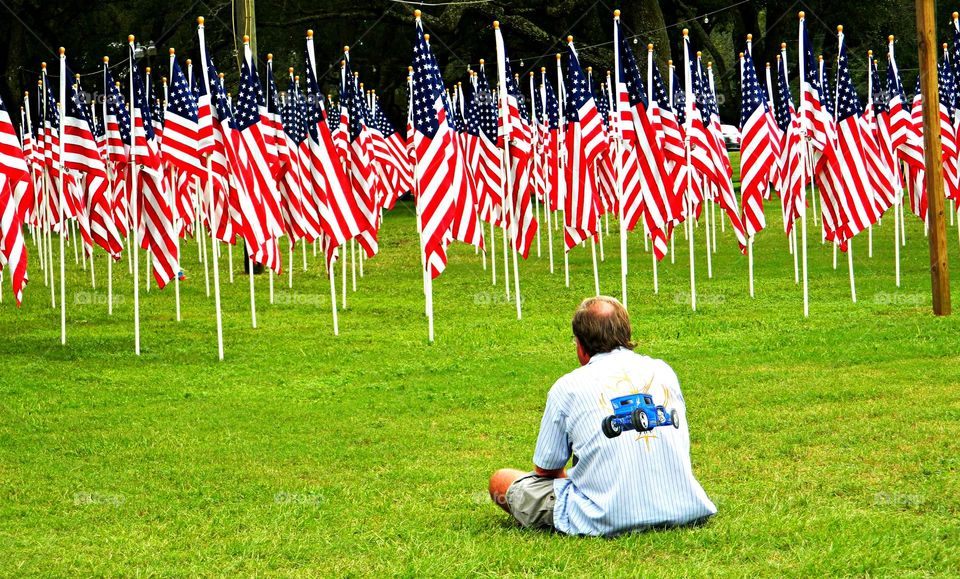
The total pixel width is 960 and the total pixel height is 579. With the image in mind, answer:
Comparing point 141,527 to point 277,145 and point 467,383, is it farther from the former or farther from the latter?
point 277,145

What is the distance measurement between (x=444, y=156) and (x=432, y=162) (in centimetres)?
18

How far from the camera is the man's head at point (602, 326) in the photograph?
647 centimetres

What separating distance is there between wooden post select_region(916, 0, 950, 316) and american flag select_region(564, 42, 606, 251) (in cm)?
440

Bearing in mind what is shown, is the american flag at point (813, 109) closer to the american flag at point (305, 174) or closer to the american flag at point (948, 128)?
the american flag at point (948, 128)

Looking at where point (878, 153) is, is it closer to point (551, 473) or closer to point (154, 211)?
point (154, 211)

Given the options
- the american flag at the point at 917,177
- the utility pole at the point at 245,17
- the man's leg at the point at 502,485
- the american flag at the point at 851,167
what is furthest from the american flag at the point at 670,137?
the man's leg at the point at 502,485

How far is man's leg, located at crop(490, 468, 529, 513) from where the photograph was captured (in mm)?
7082

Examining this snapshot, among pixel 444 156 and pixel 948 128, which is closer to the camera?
pixel 444 156

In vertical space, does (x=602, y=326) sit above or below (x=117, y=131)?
below

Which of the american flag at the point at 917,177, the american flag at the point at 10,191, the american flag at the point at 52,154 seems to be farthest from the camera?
the american flag at the point at 52,154

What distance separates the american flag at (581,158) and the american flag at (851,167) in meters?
3.42

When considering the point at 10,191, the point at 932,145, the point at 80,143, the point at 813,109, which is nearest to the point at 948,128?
the point at 813,109

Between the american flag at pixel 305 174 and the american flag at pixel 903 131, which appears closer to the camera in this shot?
the american flag at pixel 305 174

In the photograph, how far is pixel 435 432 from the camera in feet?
35.4
